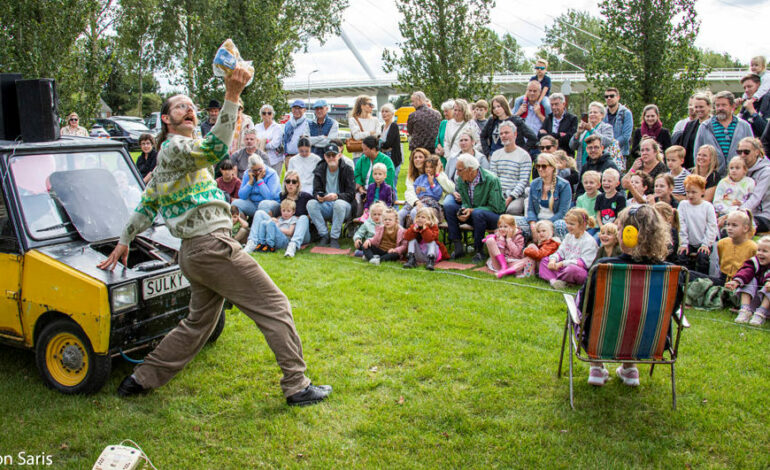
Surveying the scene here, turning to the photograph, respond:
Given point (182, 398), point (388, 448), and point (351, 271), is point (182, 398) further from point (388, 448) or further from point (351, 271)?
point (351, 271)

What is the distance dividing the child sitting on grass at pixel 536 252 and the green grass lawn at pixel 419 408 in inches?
64.7

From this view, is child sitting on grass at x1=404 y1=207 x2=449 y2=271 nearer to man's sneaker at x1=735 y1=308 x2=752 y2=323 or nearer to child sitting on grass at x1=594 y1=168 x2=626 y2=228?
child sitting on grass at x1=594 y1=168 x2=626 y2=228

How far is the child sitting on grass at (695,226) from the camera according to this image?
666 cm

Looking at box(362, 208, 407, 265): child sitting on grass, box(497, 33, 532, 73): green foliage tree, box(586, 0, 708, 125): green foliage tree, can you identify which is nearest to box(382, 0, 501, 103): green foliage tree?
box(586, 0, 708, 125): green foliage tree

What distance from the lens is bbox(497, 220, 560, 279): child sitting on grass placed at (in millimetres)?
7289

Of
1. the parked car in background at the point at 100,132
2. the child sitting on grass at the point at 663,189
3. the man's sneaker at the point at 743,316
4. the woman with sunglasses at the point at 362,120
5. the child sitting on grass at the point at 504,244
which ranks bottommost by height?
the man's sneaker at the point at 743,316

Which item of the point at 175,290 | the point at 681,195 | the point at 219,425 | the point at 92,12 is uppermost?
the point at 92,12

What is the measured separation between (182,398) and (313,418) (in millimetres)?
→ 1049

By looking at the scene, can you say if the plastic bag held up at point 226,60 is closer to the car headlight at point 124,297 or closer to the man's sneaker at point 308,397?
the car headlight at point 124,297

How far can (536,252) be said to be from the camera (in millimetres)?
7262

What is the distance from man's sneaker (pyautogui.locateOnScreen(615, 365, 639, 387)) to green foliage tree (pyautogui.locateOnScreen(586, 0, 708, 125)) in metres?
7.85

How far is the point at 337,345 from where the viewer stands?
5145mm

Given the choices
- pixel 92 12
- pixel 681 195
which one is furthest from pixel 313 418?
pixel 92 12

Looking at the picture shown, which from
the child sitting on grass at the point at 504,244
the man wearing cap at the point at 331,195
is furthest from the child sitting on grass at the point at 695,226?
the man wearing cap at the point at 331,195
